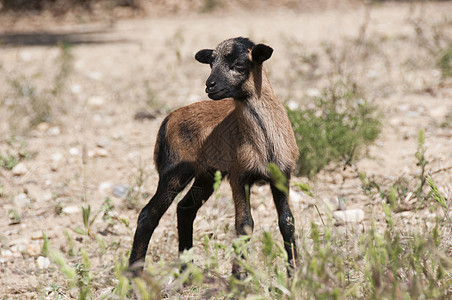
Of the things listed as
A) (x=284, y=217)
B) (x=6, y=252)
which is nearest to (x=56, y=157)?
(x=6, y=252)

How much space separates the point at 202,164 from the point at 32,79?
6.32 m

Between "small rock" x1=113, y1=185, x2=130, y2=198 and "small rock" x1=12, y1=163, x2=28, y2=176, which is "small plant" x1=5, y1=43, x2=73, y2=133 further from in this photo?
"small rock" x1=113, y1=185, x2=130, y2=198

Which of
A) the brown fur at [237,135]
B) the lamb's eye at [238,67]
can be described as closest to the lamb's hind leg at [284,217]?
the brown fur at [237,135]

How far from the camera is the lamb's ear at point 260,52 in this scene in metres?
3.81

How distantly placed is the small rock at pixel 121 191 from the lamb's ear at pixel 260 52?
2622mm

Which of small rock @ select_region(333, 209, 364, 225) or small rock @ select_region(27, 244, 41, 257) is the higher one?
small rock @ select_region(333, 209, 364, 225)

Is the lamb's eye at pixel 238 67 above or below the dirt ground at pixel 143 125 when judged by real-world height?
above

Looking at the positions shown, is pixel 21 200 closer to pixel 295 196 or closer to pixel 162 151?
pixel 162 151

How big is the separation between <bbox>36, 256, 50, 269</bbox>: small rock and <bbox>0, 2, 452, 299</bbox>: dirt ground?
0.02 m

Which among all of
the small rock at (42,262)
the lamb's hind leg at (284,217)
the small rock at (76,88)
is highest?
the small rock at (76,88)

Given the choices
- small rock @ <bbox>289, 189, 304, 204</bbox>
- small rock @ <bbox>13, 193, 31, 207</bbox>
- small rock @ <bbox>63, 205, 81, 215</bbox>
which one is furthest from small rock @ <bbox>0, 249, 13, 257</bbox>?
small rock @ <bbox>289, 189, 304, 204</bbox>

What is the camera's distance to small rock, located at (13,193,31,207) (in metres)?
5.97

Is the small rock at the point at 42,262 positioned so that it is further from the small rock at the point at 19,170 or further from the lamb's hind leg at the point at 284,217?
the lamb's hind leg at the point at 284,217

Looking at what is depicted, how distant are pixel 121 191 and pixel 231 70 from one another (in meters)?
2.64
